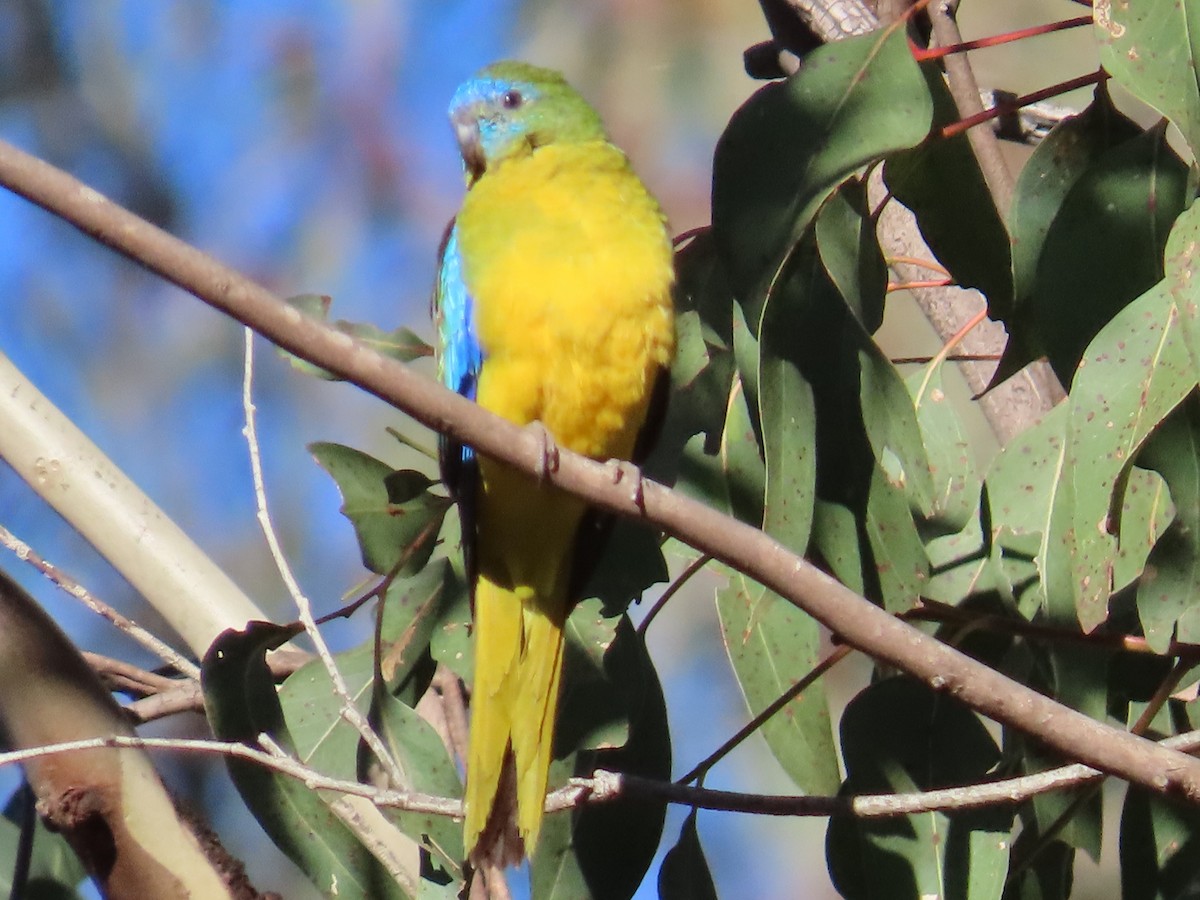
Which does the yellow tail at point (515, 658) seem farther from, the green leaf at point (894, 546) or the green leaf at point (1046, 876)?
the green leaf at point (1046, 876)

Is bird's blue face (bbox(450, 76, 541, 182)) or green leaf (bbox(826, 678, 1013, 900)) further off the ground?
bird's blue face (bbox(450, 76, 541, 182))

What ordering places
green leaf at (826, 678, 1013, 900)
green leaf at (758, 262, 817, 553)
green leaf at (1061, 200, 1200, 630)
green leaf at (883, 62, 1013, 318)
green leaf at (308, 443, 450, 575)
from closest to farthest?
green leaf at (1061, 200, 1200, 630)
green leaf at (758, 262, 817, 553)
green leaf at (826, 678, 1013, 900)
green leaf at (883, 62, 1013, 318)
green leaf at (308, 443, 450, 575)

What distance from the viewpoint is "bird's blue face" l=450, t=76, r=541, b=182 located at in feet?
8.52

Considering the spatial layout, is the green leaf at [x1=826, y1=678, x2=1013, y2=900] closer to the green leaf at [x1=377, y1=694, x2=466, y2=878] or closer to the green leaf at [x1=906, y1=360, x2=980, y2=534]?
the green leaf at [x1=906, y1=360, x2=980, y2=534]

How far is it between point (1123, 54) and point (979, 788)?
0.84 meters

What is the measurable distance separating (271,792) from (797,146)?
119 centimetres

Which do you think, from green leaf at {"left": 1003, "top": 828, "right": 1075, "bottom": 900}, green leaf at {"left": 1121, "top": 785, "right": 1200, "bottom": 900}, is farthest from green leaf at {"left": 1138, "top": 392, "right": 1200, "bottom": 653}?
green leaf at {"left": 1003, "top": 828, "right": 1075, "bottom": 900}

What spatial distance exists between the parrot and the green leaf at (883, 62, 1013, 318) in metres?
0.40

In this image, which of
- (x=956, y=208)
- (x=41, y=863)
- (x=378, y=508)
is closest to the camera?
(x=956, y=208)

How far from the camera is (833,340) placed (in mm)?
1947

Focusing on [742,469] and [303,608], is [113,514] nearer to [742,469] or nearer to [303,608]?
[303,608]

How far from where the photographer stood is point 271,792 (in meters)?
2.06

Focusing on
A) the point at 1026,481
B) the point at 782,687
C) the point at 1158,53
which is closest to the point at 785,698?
the point at 782,687

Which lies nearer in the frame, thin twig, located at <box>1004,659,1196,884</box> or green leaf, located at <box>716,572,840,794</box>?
thin twig, located at <box>1004,659,1196,884</box>
